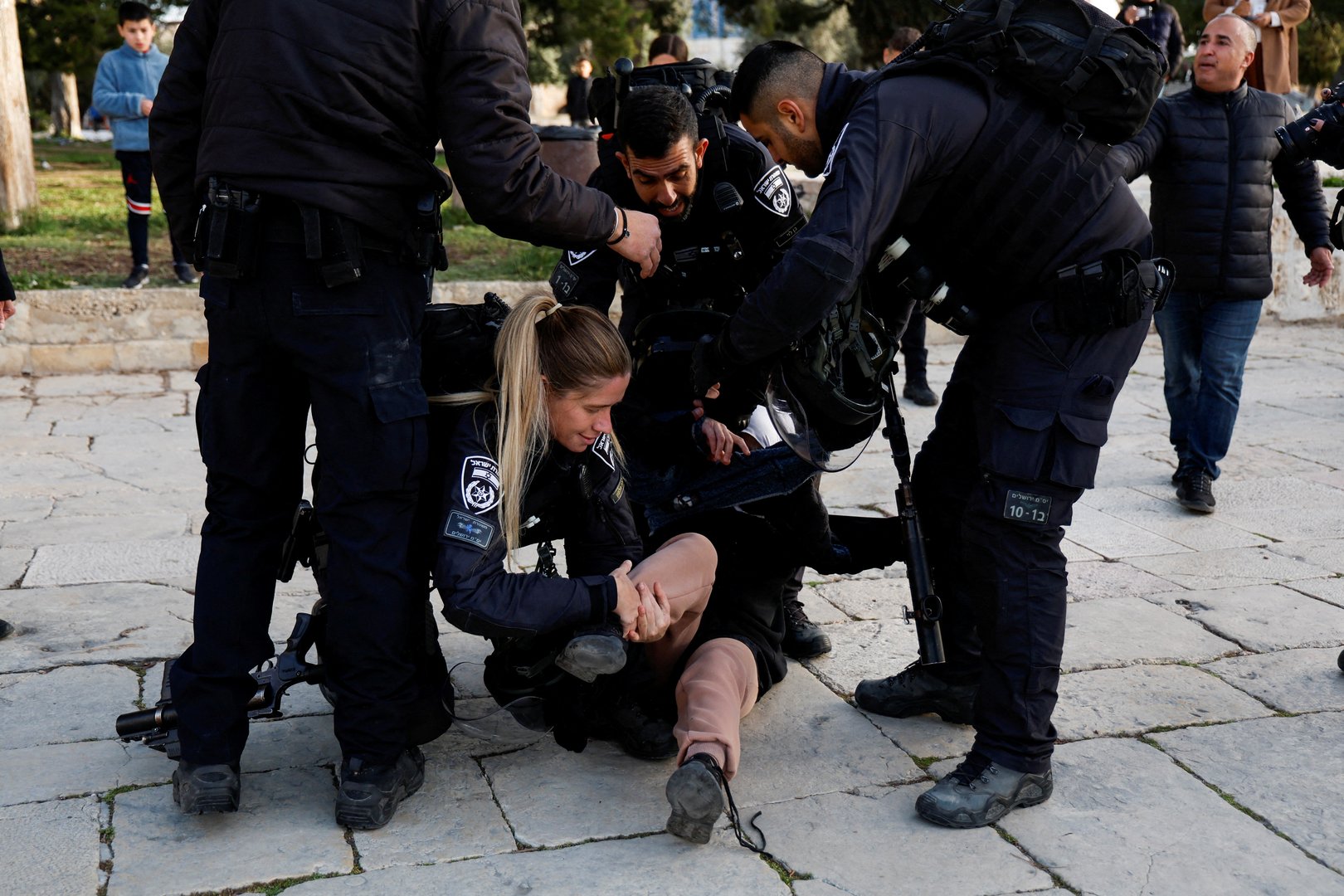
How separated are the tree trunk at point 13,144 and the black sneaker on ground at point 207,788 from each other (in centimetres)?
855

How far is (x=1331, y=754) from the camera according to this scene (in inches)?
120

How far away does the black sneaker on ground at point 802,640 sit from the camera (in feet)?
12.0

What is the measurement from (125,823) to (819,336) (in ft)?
6.08

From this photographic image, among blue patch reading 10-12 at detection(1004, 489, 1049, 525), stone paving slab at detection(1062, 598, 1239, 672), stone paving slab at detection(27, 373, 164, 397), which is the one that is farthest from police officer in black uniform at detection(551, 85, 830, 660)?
stone paving slab at detection(27, 373, 164, 397)

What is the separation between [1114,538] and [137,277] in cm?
612

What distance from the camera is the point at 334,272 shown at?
255 cm

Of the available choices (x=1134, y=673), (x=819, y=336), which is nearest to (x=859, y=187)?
(x=819, y=336)

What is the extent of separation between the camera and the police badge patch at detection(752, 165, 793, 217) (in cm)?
339

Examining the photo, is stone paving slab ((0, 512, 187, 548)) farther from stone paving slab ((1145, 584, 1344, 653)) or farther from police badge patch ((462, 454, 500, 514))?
stone paving slab ((1145, 584, 1344, 653))

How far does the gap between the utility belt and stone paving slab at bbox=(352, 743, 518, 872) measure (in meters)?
1.17

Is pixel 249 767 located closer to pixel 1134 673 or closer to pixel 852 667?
pixel 852 667

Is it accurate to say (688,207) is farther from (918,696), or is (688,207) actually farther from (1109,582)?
(1109,582)

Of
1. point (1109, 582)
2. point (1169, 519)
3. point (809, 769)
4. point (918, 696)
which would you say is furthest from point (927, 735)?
point (1169, 519)

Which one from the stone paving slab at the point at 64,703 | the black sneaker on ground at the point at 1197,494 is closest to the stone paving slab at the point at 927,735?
the stone paving slab at the point at 64,703
